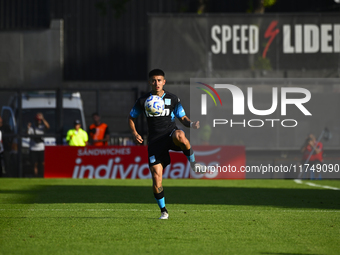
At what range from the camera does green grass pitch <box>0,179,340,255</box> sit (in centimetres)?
619

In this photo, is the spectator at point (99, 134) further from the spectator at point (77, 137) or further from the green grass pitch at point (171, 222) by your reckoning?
the green grass pitch at point (171, 222)

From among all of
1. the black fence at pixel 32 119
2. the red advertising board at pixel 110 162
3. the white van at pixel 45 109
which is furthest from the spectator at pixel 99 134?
the white van at pixel 45 109

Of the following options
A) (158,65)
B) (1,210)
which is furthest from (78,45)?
(1,210)

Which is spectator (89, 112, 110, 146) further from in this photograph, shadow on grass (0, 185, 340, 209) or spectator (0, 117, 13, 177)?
shadow on grass (0, 185, 340, 209)

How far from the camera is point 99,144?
18688 millimetres

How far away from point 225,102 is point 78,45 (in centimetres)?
1688

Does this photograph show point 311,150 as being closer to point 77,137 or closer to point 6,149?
point 77,137

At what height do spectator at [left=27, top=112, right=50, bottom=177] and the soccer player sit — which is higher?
the soccer player

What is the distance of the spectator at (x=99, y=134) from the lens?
18.6 metres

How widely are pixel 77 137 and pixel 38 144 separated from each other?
147cm

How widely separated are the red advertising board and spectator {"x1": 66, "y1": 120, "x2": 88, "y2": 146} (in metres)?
0.30

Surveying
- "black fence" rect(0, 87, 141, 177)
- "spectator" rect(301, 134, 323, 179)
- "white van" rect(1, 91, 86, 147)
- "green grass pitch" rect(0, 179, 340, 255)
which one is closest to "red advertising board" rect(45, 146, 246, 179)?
"black fence" rect(0, 87, 141, 177)

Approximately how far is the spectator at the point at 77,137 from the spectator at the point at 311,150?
7.19 metres

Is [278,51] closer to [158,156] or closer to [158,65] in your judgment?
[158,65]
